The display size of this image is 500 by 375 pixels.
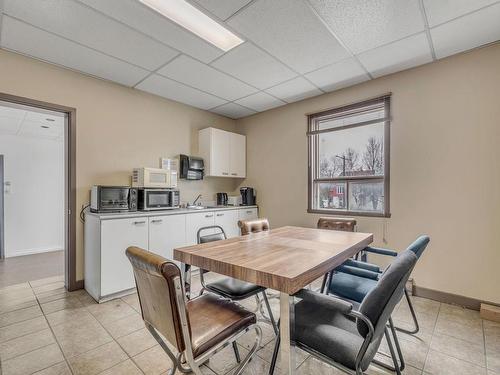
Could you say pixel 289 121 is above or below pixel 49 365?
above

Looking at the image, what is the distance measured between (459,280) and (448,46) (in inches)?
96.9

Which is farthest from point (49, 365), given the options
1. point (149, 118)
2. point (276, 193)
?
point (276, 193)

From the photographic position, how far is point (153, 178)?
3.41 meters

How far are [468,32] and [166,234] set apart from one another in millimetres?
3884

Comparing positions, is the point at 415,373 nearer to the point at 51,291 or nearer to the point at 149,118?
the point at 51,291

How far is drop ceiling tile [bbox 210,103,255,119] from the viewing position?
4.32 metres

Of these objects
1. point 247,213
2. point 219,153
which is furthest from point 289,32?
point 247,213

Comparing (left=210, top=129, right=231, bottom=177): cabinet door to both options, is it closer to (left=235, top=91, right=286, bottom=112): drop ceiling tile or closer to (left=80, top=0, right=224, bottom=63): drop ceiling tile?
(left=235, top=91, right=286, bottom=112): drop ceiling tile

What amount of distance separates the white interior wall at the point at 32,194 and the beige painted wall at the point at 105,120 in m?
3.05

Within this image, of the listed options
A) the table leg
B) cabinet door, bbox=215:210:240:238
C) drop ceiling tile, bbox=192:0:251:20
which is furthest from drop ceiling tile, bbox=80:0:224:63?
the table leg

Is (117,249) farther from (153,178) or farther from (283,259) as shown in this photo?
(283,259)

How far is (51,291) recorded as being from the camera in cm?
303

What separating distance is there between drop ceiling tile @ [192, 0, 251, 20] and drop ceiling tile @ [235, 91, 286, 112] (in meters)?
1.71

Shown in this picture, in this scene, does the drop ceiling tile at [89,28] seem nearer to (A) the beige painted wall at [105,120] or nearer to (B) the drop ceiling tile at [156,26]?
(B) the drop ceiling tile at [156,26]
